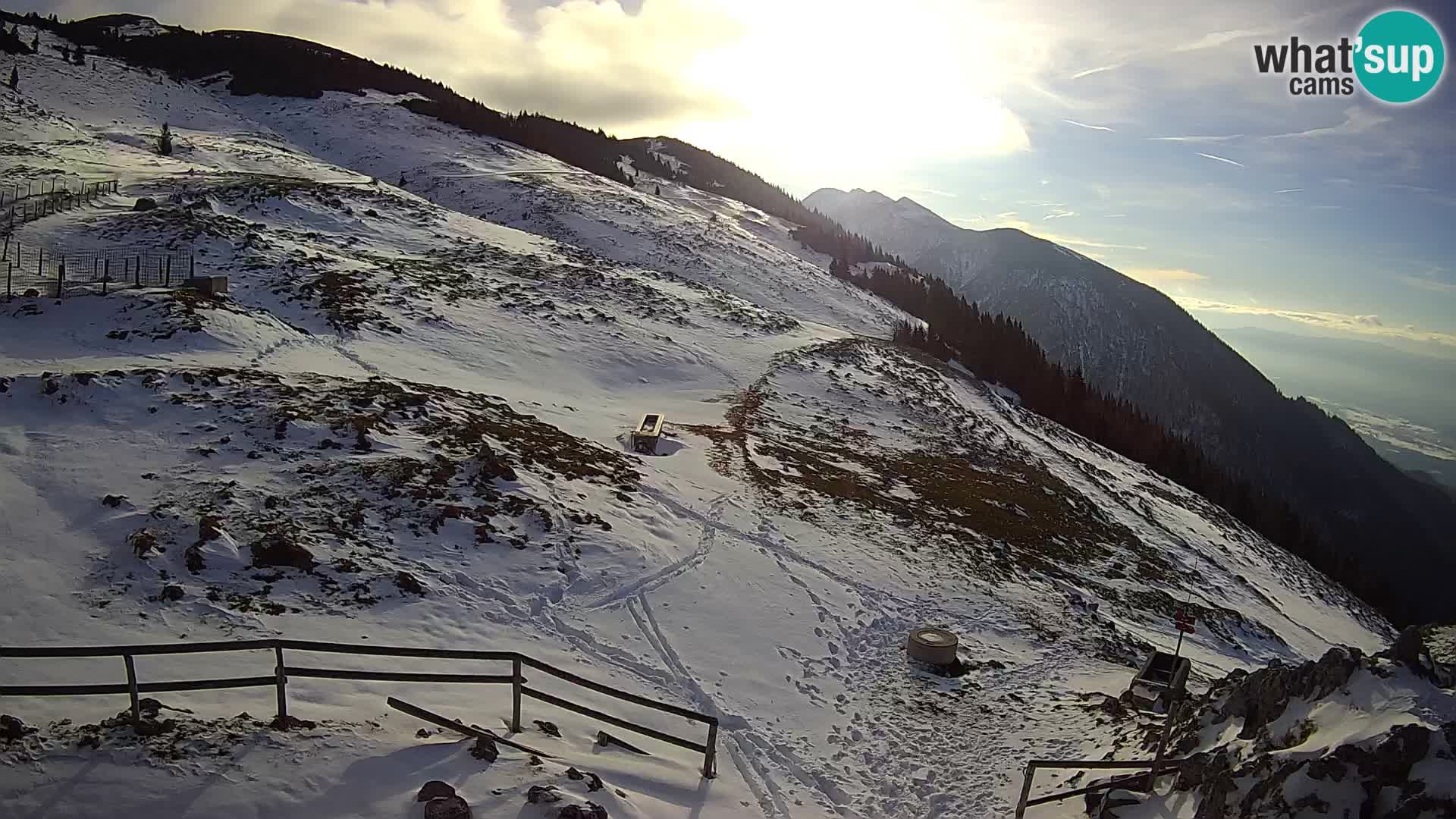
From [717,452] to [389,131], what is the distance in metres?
66.8

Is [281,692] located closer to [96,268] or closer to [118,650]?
[118,650]

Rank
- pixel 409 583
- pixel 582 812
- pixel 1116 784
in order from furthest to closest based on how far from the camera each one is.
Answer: pixel 409 583 → pixel 1116 784 → pixel 582 812

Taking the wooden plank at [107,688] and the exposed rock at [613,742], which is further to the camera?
the exposed rock at [613,742]

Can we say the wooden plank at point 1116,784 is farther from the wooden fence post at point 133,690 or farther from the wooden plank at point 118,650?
the wooden fence post at point 133,690

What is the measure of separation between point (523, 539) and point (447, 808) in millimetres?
8901

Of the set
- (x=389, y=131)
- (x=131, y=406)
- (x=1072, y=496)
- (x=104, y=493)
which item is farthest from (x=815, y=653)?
(x=389, y=131)

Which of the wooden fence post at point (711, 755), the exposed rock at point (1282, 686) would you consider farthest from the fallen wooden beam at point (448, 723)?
the exposed rock at point (1282, 686)

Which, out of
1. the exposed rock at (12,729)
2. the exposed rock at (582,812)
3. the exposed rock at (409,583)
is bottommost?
the exposed rock at (409,583)

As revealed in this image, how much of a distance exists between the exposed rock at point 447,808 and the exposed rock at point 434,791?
0.08 meters

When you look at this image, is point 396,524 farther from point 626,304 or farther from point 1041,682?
point 626,304

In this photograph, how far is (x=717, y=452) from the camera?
2602cm

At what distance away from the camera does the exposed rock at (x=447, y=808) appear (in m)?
7.25

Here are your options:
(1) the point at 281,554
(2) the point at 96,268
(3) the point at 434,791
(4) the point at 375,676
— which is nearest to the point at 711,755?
(3) the point at 434,791

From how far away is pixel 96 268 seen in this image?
28.5 m
